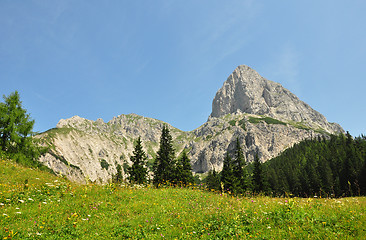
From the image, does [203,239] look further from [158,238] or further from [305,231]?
[305,231]

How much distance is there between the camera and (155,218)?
9297mm

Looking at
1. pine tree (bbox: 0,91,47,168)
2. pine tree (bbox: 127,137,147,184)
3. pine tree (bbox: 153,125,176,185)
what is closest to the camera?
pine tree (bbox: 0,91,47,168)

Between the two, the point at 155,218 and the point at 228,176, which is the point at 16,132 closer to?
the point at 155,218

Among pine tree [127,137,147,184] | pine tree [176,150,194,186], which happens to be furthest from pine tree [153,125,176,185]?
pine tree [127,137,147,184]

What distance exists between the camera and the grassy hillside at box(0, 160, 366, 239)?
6.85 m

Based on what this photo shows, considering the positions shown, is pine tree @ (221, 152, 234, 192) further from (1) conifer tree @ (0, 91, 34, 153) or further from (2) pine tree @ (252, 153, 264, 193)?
(1) conifer tree @ (0, 91, 34, 153)

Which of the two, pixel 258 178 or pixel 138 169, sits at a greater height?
pixel 258 178

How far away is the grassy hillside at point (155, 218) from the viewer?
270 inches

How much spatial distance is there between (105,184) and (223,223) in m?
9.30

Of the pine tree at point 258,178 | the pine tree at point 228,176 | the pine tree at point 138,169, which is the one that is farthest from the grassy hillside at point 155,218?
the pine tree at point 258,178

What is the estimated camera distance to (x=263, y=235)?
6.59 m

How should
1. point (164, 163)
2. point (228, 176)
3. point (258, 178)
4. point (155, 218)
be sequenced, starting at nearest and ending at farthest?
point (155, 218) < point (228, 176) < point (164, 163) < point (258, 178)

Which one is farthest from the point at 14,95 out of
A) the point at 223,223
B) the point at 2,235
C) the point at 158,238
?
the point at 223,223

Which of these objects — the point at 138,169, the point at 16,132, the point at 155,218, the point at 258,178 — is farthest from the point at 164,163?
the point at 155,218
